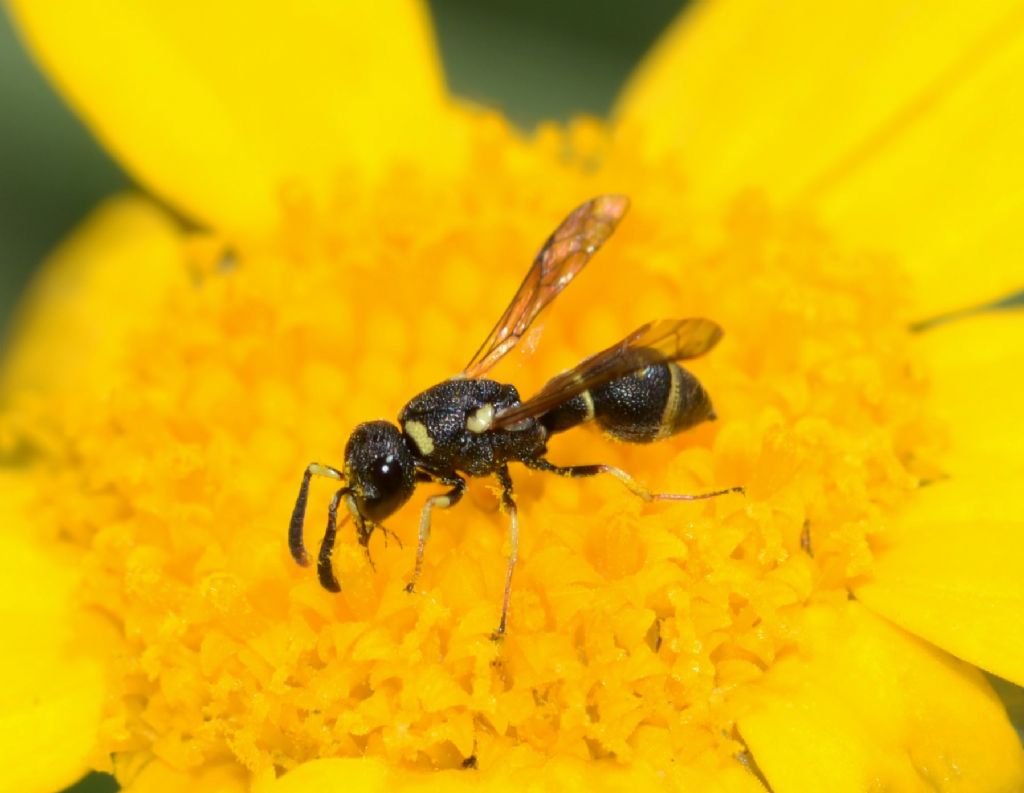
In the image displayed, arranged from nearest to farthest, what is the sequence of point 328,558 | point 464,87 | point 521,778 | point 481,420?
1. point 521,778
2. point 328,558
3. point 481,420
4. point 464,87

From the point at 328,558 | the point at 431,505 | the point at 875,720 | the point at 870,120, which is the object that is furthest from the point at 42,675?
the point at 870,120

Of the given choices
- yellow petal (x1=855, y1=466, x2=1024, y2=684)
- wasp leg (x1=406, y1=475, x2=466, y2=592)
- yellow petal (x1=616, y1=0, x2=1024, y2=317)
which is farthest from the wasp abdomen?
yellow petal (x1=616, y1=0, x2=1024, y2=317)

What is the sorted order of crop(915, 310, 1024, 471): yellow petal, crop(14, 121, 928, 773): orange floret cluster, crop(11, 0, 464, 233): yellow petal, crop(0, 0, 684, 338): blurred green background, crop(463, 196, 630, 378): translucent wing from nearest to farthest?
crop(14, 121, 928, 773): orange floret cluster, crop(915, 310, 1024, 471): yellow petal, crop(463, 196, 630, 378): translucent wing, crop(11, 0, 464, 233): yellow petal, crop(0, 0, 684, 338): blurred green background

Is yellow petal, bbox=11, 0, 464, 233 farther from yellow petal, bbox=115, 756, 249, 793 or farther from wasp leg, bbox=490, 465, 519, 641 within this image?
yellow petal, bbox=115, 756, 249, 793

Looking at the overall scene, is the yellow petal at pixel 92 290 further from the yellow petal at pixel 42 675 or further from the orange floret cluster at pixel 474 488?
the yellow petal at pixel 42 675

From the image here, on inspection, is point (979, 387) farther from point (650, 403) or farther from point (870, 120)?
point (870, 120)

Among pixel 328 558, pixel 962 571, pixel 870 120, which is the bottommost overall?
pixel 328 558
